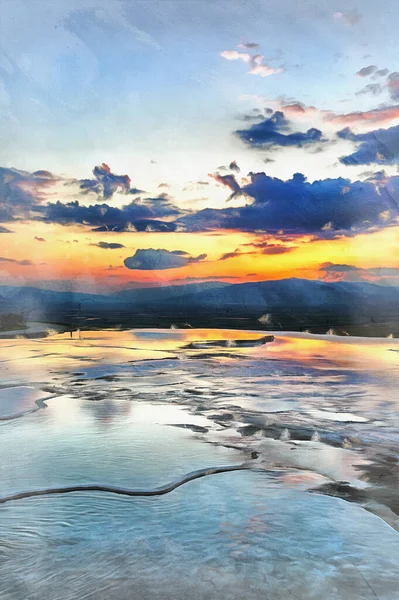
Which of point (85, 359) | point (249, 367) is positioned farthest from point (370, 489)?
point (85, 359)

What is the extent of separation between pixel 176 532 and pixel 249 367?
17.6 ft

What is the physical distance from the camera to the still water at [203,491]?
6.17 feet

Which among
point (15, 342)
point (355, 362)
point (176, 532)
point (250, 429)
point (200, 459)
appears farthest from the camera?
point (15, 342)

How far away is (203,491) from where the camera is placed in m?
2.69

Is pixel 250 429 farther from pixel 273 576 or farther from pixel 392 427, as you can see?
pixel 273 576

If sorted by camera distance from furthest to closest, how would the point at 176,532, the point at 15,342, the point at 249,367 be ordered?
the point at 15,342, the point at 249,367, the point at 176,532

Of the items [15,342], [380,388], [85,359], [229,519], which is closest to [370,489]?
[229,519]

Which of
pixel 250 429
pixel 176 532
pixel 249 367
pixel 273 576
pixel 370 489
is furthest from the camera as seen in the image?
pixel 249 367

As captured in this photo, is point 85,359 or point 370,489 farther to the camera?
point 85,359

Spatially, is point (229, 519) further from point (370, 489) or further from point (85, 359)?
point (85, 359)

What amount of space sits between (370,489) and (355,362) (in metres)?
5.58

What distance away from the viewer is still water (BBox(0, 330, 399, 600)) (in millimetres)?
1880

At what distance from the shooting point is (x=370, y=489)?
2.71 meters

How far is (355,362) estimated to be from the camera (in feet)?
→ 26.6
